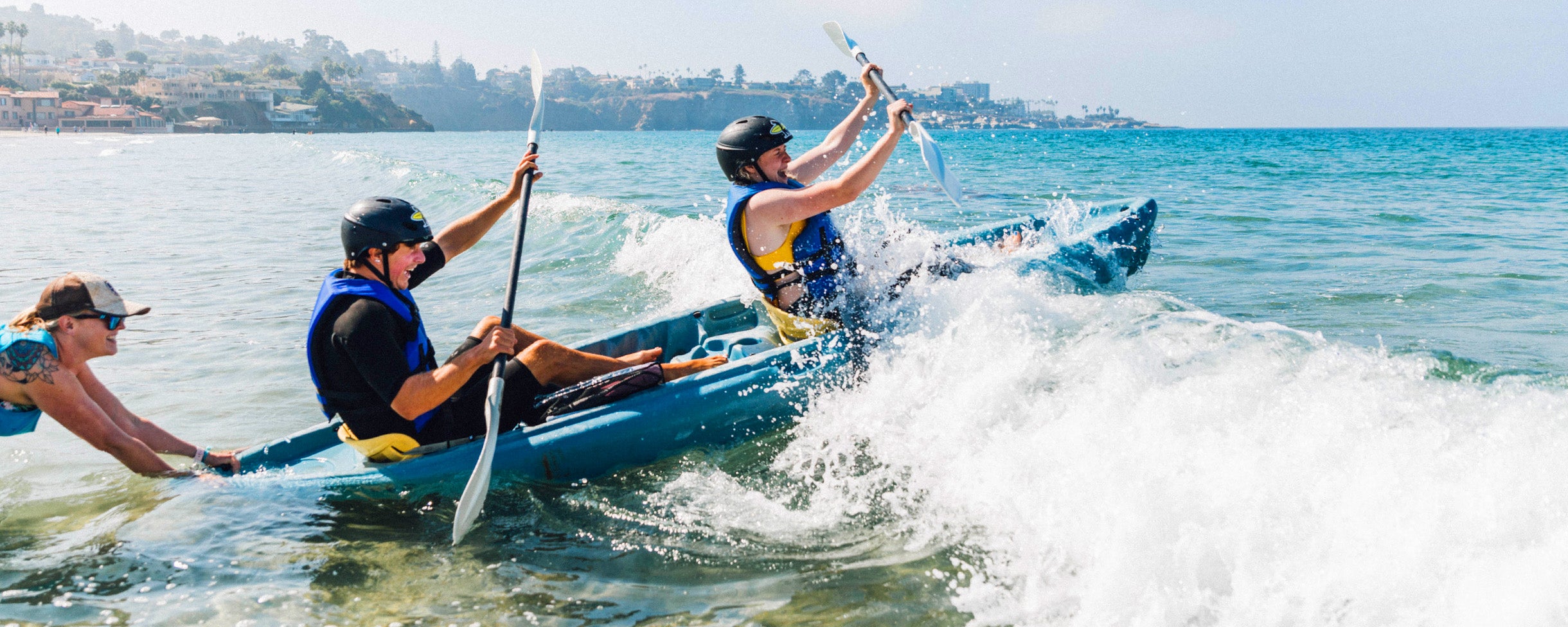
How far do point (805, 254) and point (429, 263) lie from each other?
5.73ft

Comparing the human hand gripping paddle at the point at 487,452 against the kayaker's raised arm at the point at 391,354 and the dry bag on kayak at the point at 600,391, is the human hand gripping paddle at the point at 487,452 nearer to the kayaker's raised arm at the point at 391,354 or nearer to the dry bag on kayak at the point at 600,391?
the kayaker's raised arm at the point at 391,354

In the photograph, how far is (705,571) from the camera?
3363mm

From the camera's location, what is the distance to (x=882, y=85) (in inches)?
201

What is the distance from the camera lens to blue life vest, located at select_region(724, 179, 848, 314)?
450 centimetres

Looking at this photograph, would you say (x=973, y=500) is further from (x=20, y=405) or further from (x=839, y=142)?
(x=20, y=405)

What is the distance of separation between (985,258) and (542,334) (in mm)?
3694

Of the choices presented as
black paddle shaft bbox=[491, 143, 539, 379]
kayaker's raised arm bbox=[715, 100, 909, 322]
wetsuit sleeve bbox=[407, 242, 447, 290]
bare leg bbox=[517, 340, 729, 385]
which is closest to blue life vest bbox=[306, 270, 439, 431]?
black paddle shaft bbox=[491, 143, 539, 379]

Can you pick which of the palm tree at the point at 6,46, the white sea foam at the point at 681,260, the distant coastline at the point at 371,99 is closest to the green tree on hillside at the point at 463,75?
the distant coastline at the point at 371,99

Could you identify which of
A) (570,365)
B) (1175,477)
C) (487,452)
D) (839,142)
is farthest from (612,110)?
(1175,477)

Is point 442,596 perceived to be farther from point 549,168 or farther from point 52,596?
point 549,168

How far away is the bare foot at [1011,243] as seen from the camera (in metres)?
6.87

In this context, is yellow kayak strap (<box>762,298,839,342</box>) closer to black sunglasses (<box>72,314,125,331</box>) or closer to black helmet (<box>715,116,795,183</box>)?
black helmet (<box>715,116,795,183</box>)

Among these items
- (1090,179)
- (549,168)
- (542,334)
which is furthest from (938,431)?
(549,168)

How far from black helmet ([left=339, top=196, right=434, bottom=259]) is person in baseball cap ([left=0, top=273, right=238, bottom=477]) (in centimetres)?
105
